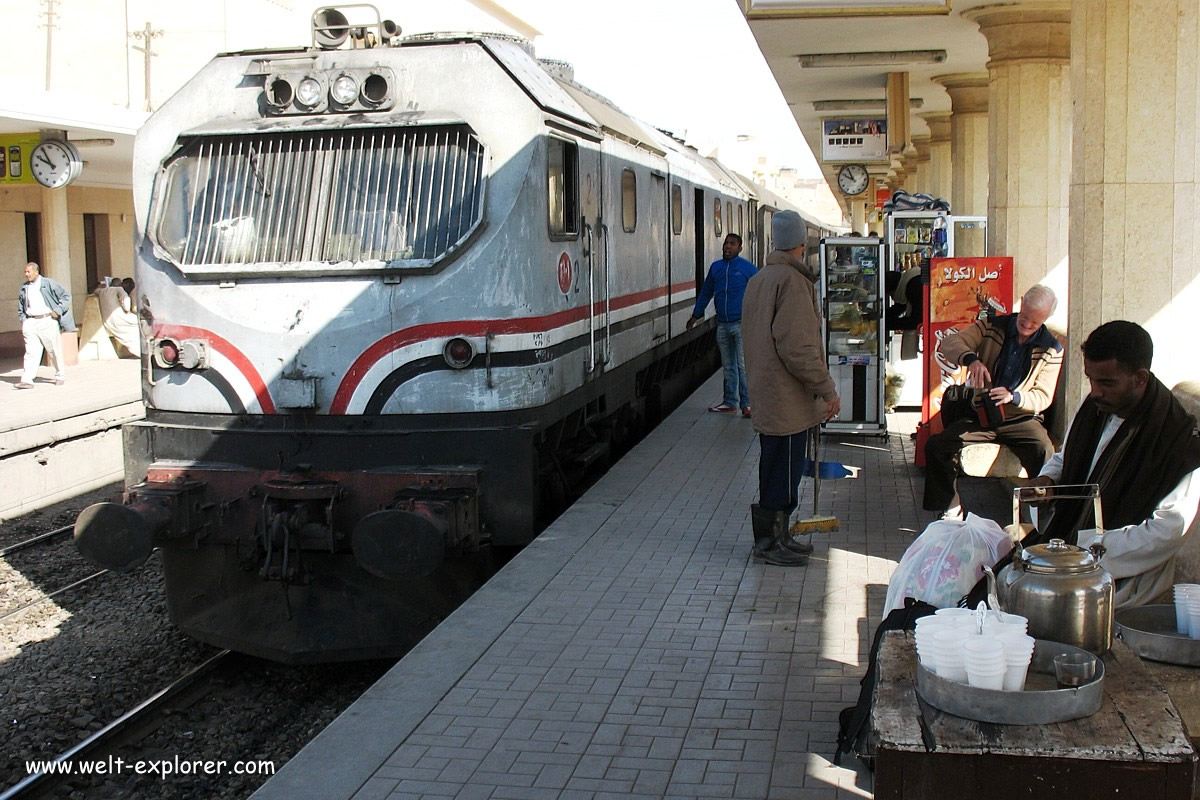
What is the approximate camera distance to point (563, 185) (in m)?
8.09

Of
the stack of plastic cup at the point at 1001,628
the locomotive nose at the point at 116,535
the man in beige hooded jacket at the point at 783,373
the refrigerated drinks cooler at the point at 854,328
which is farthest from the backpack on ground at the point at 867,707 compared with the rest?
the refrigerated drinks cooler at the point at 854,328

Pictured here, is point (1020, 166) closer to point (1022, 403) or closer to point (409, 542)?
point (1022, 403)

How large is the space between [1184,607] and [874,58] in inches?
516

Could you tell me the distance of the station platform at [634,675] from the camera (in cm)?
455

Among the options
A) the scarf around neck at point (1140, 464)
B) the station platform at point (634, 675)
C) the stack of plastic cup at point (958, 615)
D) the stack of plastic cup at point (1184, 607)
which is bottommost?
the station platform at point (634, 675)

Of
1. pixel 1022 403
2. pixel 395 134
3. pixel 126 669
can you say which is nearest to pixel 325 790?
pixel 126 669

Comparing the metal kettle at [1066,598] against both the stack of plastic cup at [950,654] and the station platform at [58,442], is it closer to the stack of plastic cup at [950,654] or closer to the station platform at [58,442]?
the stack of plastic cup at [950,654]

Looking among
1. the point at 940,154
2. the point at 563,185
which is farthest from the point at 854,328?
the point at 940,154

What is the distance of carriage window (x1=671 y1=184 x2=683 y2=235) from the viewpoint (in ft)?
43.3

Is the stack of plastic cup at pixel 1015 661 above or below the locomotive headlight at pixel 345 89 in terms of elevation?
below

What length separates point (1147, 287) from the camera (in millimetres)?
7332

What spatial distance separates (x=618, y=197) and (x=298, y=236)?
3.33 m

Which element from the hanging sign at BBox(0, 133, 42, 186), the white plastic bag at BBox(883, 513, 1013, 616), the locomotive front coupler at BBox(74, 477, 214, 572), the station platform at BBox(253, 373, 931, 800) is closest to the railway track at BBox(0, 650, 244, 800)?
the locomotive front coupler at BBox(74, 477, 214, 572)

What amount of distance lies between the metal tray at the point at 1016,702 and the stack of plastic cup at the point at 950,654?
0.11 ft
